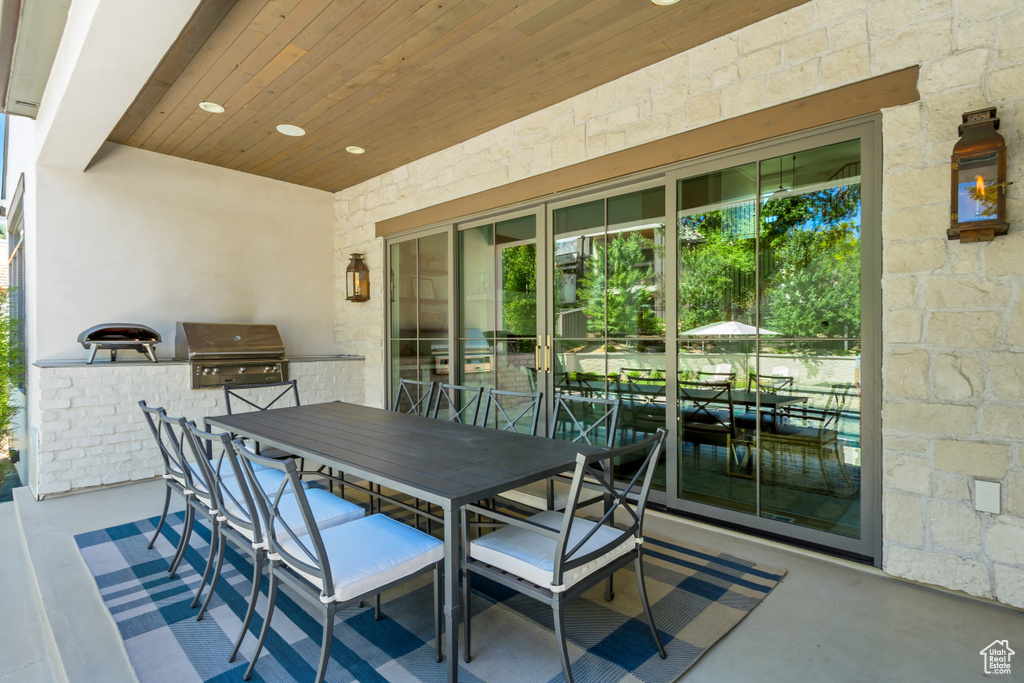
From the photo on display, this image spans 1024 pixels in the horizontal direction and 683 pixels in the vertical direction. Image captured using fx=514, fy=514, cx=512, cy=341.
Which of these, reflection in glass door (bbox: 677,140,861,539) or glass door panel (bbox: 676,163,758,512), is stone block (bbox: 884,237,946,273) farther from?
glass door panel (bbox: 676,163,758,512)

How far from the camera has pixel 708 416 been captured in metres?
3.10

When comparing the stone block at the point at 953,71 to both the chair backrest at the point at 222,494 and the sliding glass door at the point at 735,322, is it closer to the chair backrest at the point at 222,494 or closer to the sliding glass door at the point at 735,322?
the sliding glass door at the point at 735,322

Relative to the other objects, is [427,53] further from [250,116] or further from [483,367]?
[483,367]

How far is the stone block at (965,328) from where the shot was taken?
2168 millimetres

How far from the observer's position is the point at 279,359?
4.98m

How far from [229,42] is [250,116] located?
41.7 inches

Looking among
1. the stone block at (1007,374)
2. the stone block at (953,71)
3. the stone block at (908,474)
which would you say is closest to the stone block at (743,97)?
the stone block at (953,71)

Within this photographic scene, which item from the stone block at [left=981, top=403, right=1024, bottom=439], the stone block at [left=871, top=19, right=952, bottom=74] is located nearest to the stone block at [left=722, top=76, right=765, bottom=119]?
the stone block at [left=871, top=19, right=952, bottom=74]

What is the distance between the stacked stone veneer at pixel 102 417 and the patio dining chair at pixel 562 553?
3.65 m

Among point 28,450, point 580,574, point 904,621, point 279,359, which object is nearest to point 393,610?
point 580,574

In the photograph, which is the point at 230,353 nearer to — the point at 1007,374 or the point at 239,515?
the point at 239,515

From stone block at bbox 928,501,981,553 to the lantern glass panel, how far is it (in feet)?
4.08

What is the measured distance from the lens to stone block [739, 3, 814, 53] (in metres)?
2.62

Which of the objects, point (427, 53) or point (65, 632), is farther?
point (427, 53)
